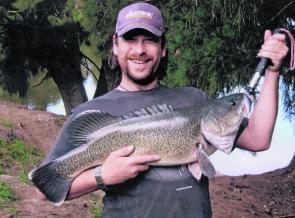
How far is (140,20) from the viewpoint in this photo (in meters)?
2.18

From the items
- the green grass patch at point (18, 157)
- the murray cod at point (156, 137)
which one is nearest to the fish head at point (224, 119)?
the murray cod at point (156, 137)

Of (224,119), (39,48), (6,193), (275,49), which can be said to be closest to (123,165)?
(224,119)

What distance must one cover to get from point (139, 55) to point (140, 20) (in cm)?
15

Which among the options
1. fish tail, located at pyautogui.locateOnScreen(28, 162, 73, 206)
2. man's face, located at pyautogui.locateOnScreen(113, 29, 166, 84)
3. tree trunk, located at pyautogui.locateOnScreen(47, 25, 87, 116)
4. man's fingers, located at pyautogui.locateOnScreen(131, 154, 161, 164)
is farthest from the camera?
tree trunk, located at pyautogui.locateOnScreen(47, 25, 87, 116)

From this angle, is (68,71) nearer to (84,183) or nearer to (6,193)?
(6,193)

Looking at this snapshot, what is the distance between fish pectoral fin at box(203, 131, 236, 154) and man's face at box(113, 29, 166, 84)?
339 millimetres

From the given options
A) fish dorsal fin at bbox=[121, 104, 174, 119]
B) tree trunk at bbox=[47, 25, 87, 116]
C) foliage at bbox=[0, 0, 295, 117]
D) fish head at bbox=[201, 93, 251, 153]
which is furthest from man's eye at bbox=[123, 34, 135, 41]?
tree trunk at bbox=[47, 25, 87, 116]

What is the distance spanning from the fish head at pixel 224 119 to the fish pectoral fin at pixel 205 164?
0.17 ft

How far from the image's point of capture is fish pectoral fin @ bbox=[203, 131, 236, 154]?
1.99 m

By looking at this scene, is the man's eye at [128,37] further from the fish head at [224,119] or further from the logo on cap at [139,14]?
the fish head at [224,119]

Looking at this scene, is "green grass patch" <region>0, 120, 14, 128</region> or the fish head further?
"green grass patch" <region>0, 120, 14, 128</region>

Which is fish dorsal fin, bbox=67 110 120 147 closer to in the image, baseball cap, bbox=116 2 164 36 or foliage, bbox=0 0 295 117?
baseball cap, bbox=116 2 164 36

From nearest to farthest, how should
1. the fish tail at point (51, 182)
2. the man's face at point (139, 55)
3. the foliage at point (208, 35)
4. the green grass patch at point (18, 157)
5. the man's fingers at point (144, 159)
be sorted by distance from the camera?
the man's fingers at point (144, 159)
the fish tail at point (51, 182)
the man's face at point (139, 55)
the foliage at point (208, 35)
the green grass patch at point (18, 157)

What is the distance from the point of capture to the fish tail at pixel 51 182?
6.68ft
